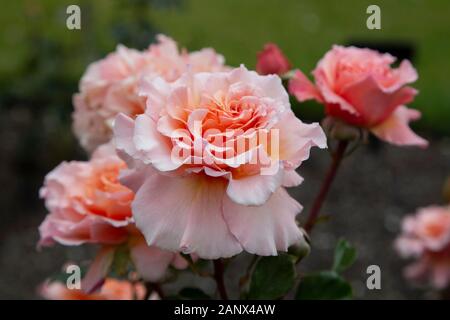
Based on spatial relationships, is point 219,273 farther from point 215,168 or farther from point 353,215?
point 353,215

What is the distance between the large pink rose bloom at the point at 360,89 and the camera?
2.38 ft

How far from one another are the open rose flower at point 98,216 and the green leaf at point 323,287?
12 centimetres

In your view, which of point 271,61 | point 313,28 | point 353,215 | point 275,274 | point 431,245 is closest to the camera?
point 275,274

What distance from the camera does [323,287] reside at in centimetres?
72

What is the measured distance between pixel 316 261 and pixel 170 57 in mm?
1943

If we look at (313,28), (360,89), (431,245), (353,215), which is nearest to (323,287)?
(360,89)

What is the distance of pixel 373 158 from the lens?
130 inches

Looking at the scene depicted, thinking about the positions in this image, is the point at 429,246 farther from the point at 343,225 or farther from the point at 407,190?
the point at 407,190

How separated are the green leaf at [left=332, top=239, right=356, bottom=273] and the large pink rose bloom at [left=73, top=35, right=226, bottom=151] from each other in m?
0.22

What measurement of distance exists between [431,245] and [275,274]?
1.12 meters

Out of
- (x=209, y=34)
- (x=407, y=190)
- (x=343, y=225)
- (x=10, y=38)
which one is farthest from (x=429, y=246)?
(x=10, y=38)

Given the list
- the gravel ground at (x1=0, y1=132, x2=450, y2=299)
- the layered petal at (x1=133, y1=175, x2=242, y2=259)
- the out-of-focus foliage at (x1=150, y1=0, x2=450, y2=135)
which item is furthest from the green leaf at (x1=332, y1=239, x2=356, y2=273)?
the out-of-focus foliage at (x1=150, y1=0, x2=450, y2=135)

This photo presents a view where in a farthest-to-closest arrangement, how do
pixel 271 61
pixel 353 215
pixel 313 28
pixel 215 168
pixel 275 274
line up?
pixel 313 28 → pixel 353 215 → pixel 271 61 → pixel 275 274 → pixel 215 168

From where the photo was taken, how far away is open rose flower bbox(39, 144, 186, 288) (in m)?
0.67
